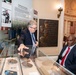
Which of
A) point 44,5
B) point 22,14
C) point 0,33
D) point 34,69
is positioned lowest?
point 34,69

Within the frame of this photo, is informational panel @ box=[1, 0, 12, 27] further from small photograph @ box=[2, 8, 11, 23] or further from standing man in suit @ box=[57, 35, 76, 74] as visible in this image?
standing man in suit @ box=[57, 35, 76, 74]

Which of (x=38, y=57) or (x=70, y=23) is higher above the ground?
(x=70, y=23)

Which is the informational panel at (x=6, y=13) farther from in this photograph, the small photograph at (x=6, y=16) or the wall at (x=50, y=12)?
the wall at (x=50, y=12)

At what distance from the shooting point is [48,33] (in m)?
7.79

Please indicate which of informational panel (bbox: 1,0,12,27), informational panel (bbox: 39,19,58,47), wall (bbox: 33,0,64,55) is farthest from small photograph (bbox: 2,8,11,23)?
informational panel (bbox: 39,19,58,47)

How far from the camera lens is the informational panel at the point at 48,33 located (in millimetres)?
7570

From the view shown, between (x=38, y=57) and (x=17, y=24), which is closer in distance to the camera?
(x=38, y=57)

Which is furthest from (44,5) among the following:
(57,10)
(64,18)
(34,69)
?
(34,69)

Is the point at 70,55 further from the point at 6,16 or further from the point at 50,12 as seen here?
the point at 50,12

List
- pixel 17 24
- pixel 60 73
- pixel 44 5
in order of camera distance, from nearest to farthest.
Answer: pixel 60 73
pixel 17 24
pixel 44 5

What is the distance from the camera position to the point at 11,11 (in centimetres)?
465

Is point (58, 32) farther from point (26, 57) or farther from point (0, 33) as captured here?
point (26, 57)

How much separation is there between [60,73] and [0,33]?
3.58 meters


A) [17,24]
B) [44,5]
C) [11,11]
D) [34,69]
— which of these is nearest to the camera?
[34,69]
